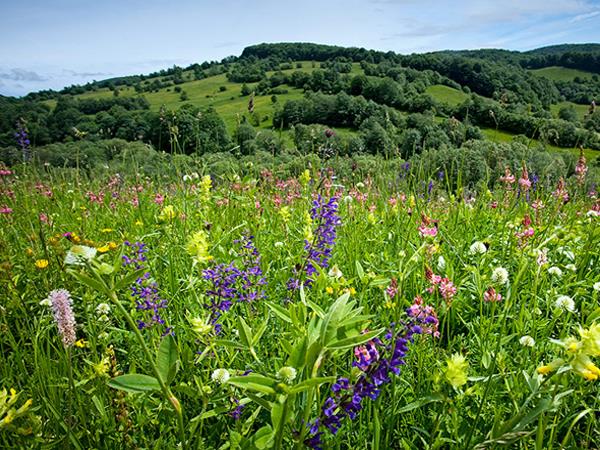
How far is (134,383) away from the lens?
95cm

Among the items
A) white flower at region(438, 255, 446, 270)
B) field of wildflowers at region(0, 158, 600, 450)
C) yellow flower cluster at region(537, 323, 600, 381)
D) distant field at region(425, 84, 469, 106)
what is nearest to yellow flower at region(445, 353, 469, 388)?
field of wildflowers at region(0, 158, 600, 450)

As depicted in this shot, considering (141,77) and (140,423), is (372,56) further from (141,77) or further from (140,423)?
(140,423)

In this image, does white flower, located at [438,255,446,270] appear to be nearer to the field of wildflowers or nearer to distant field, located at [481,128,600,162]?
the field of wildflowers

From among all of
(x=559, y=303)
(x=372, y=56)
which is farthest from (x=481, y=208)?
(x=372, y=56)

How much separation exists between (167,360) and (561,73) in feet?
465

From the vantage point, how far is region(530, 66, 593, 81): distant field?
11062 cm

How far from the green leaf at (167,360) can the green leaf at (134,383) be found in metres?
0.03

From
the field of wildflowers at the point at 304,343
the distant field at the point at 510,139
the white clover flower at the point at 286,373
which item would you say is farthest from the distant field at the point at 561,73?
the white clover flower at the point at 286,373

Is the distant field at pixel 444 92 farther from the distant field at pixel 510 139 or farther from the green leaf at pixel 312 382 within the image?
the green leaf at pixel 312 382

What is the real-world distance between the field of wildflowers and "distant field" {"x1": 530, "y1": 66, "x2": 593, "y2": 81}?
423 ft

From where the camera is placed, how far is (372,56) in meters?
119

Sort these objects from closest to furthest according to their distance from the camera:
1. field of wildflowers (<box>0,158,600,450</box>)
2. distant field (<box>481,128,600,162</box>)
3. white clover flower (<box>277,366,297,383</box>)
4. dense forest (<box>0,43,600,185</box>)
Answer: white clover flower (<box>277,366,297,383</box>) < field of wildflowers (<box>0,158,600,450</box>) < distant field (<box>481,128,600,162</box>) < dense forest (<box>0,43,600,185</box>)

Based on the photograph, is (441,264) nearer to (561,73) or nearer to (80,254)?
(80,254)

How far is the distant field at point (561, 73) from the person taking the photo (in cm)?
11062
